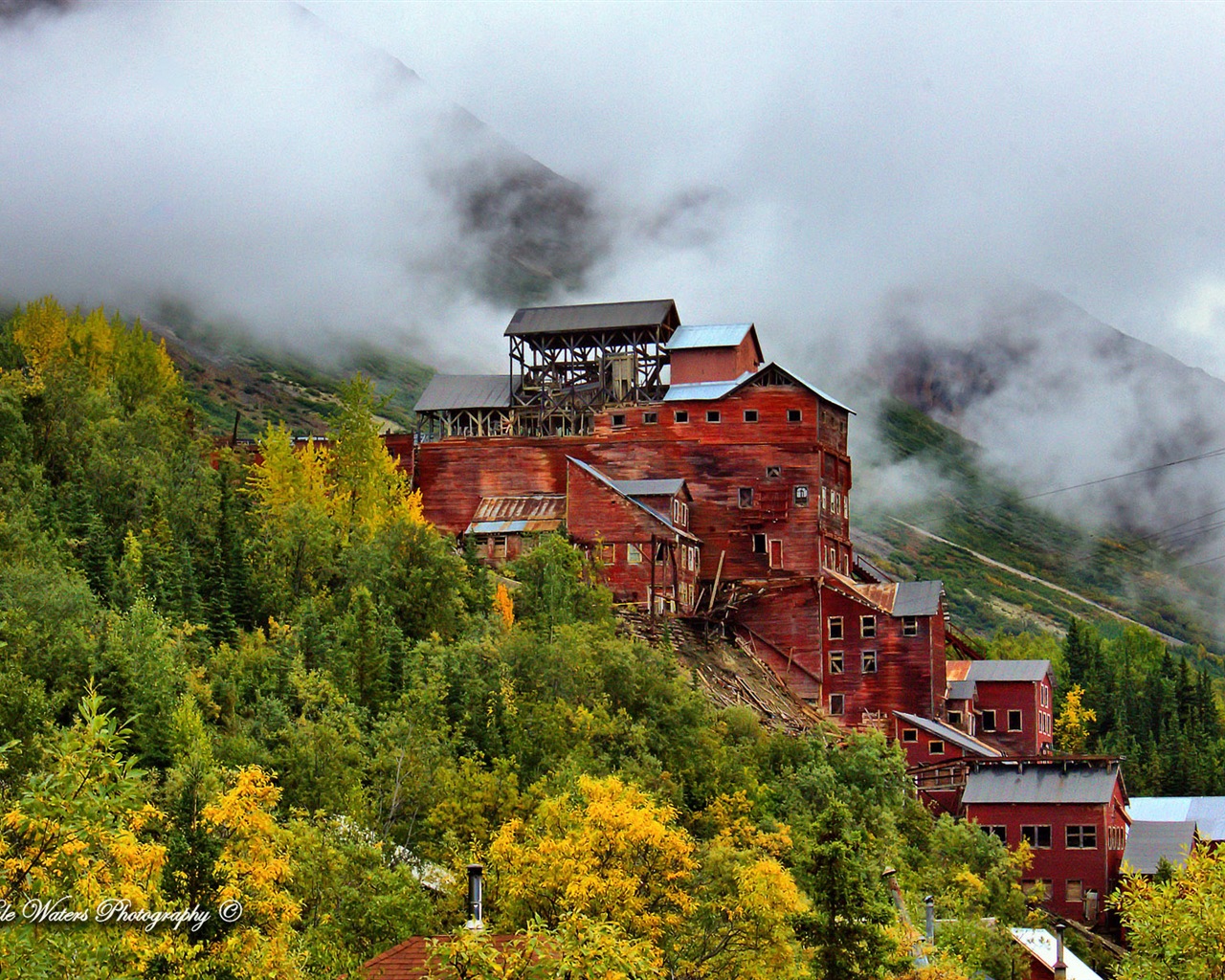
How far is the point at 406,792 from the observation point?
5659 cm

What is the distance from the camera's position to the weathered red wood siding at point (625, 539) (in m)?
82.7

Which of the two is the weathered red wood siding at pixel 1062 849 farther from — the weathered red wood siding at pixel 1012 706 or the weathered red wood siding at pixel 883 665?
the weathered red wood siding at pixel 1012 706

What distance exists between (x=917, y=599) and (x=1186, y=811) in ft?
77.9

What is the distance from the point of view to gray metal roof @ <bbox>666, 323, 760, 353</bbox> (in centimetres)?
9506

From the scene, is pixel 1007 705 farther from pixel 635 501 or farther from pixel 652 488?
pixel 635 501

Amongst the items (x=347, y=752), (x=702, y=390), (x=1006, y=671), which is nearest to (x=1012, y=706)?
(x=1006, y=671)

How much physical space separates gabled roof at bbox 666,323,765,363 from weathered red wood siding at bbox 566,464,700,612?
1344cm

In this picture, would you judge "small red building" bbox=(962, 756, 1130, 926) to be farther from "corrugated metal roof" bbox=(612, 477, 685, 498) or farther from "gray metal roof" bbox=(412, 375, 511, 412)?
"gray metal roof" bbox=(412, 375, 511, 412)

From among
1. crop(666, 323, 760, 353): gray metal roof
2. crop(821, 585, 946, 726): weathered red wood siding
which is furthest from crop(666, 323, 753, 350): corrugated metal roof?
crop(821, 585, 946, 726): weathered red wood siding

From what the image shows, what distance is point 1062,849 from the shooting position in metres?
80.9

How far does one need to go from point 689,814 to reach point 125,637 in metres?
20.4

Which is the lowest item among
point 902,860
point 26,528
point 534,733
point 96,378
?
Answer: point 902,860

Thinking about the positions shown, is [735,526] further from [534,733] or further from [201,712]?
[201,712]

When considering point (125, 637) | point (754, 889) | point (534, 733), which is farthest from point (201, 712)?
point (754, 889)
